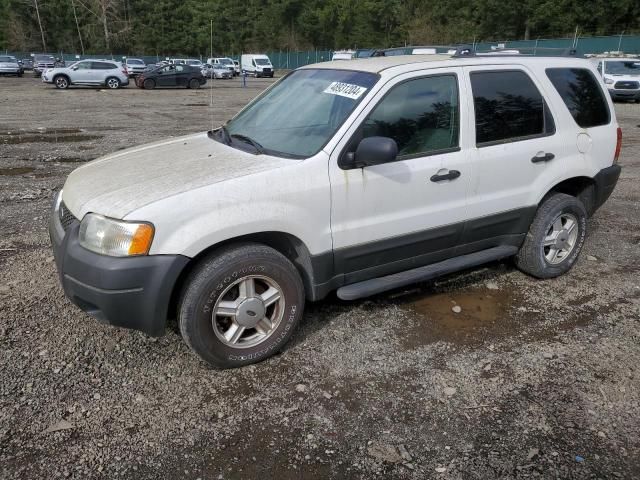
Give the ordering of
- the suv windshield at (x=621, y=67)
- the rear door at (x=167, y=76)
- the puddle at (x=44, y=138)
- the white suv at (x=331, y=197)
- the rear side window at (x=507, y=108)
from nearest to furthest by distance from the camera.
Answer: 1. the white suv at (x=331, y=197)
2. the rear side window at (x=507, y=108)
3. the puddle at (x=44, y=138)
4. the suv windshield at (x=621, y=67)
5. the rear door at (x=167, y=76)

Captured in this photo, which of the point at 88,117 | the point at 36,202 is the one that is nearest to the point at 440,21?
the point at 88,117

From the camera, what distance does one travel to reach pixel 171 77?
2992cm

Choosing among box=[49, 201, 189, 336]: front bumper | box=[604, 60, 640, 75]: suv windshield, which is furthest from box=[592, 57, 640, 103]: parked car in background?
box=[49, 201, 189, 336]: front bumper

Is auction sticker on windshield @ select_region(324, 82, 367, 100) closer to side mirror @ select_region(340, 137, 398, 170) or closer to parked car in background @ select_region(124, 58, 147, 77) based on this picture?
side mirror @ select_region(340, 137, 398, 170)

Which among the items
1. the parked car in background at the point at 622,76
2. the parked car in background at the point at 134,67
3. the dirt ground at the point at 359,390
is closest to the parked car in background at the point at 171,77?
the parked car in background at the point at 134,67

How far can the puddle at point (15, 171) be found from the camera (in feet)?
26.6

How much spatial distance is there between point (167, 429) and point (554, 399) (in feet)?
7.25

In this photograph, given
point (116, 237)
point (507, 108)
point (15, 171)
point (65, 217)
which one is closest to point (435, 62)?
point (507, 108)

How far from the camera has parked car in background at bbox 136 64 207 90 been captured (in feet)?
96.5

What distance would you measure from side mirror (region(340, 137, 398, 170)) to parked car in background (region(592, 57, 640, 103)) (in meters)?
21.6

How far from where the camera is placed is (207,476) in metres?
2.53

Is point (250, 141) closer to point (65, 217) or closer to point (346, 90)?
point (346, 90)

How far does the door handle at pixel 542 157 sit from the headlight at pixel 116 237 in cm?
301

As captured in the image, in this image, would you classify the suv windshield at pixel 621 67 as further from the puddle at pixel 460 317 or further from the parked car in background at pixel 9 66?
Answer: the parked car in background at pixel 9 66
